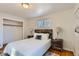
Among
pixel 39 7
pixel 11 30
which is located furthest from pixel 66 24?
pixel 11 30

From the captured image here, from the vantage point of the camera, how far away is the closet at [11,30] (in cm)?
372

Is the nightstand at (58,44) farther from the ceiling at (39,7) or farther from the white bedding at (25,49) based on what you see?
the ceiling at (39,7)

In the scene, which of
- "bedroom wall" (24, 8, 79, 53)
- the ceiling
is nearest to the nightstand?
"bedroom wall" (24, 8, 79, 53)

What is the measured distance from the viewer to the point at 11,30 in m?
3.99

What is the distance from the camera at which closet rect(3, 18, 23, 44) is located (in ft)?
12.2

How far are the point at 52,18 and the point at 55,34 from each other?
0.74 meters

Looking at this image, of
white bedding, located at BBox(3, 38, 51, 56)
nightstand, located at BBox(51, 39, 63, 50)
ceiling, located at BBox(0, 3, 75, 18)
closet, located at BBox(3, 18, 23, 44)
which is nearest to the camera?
white bedding, located at BBox(3, 38, 51, 56)

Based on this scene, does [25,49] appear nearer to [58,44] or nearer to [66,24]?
[58,44]

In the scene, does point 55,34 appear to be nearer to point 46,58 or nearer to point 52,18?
point 52,18

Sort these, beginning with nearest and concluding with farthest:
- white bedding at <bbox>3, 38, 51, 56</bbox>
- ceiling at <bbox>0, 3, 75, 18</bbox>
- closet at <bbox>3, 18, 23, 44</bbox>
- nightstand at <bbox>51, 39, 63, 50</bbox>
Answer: white bedding at <bbox>3, 38, 51, 56</bbox> → ceiling at <bbox>0, 3, 75, 18</bbox> → nightstand at <bbox>51, 39, 63, 50</bbox> → closet at <bbox>3, 18, 23, 44</bbox>

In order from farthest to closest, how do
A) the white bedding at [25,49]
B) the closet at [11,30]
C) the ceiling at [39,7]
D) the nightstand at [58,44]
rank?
the closet at [11,30] < the nightstand at [58,44] < the ceiling at [39,7] < the white bedding at [25,49]

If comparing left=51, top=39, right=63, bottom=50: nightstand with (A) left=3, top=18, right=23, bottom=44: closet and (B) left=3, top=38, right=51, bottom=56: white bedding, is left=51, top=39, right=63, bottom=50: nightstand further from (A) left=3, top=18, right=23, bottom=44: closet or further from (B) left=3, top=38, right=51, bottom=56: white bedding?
(A) left=3, top=18, right=23, bottom=44: closet

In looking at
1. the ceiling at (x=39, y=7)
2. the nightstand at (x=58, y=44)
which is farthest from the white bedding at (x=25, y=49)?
the ceiling at (x=39, y=7)

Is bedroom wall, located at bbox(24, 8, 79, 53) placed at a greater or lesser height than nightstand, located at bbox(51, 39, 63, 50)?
greater
